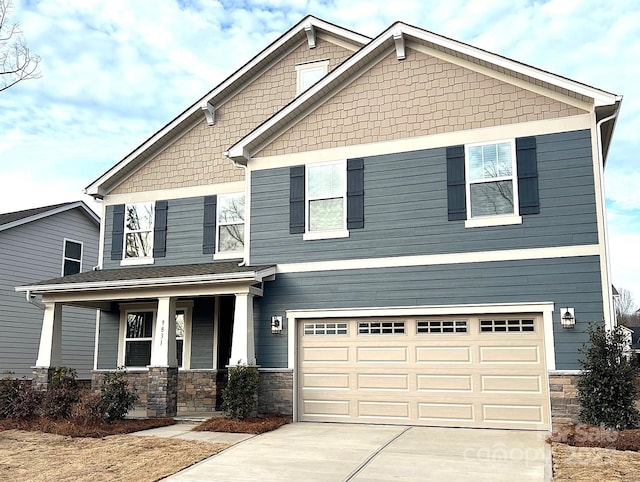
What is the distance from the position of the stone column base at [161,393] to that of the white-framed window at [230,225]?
321cm

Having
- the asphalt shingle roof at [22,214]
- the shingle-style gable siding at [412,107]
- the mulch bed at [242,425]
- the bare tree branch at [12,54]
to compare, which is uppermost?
the bare tree branch at [12,54]

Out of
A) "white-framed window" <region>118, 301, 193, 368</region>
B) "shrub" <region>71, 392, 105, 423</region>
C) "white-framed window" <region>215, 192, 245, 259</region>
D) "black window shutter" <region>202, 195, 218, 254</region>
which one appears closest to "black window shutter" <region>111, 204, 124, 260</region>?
"white-framed window" <region>118, 301, 193, 368</region>

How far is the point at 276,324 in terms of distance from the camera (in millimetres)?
13133

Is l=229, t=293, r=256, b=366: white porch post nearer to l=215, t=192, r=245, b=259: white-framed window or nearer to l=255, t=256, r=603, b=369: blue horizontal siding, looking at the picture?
l=255, t=256, r=603, b=369: blue horizontal siding

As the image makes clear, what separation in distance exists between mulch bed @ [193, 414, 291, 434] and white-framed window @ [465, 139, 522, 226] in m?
5.33

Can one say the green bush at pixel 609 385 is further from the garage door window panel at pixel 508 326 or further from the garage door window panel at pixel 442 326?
the garage door window panel at pixel 442 326

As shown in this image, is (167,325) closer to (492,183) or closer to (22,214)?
(492,183)

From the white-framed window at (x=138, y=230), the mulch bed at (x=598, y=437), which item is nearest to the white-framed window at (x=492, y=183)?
the mulch bed at (x=598, y=437)

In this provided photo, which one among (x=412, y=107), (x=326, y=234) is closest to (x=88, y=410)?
(x=326, y=234)

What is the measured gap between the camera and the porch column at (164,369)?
13086 mm

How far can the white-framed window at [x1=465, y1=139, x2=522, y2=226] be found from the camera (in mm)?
11898

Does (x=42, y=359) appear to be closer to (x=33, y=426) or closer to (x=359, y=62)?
(x=33, y=426)

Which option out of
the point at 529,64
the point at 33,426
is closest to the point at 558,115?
the point at 529,64

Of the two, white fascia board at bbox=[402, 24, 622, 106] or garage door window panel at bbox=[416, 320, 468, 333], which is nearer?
white fascia board at bbox=[402, 24, 622, 106]
